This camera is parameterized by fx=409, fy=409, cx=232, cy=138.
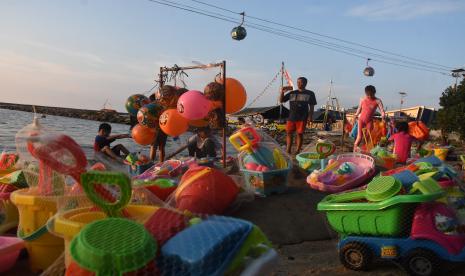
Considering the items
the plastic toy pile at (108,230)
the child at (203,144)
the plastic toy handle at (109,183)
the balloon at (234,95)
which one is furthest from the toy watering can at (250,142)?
the plastic toy handle at (109,183)

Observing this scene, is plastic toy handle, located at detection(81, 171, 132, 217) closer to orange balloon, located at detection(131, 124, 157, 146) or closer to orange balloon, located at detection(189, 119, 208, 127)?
orange balloon, located at detection(189, 119, 208, 127)

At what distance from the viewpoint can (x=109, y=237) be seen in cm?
174

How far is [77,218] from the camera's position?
2.52 meters

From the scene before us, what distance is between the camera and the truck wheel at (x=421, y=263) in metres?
3.27

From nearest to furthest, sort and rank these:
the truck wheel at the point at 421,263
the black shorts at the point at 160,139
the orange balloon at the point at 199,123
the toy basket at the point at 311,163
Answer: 1. the truck wheel at the point at 421,263
2. the orange balloon at the point at 199,123
3. the toy basket at the point at 311,163
4. the black shorts at the point at 160,139

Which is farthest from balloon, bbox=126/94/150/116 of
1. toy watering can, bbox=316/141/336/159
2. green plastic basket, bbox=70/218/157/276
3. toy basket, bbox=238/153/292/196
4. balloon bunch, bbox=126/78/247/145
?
green plastic basket, bbox=70/218/157/276

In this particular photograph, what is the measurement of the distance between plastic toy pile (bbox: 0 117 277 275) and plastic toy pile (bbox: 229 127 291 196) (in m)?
3.10

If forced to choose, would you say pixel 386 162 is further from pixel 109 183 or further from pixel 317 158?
pixel 109 183

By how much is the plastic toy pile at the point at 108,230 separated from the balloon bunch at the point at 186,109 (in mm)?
3474

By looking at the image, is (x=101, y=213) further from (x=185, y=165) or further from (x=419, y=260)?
(x=185, y=165)

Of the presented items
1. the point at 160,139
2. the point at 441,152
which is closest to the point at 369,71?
the point at 441,152

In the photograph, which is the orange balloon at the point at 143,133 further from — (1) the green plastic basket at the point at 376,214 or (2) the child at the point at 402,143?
(1) the green plastic basket at the point at 376,214

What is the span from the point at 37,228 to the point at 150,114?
4.42 m

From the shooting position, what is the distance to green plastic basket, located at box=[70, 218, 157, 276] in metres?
1.64
